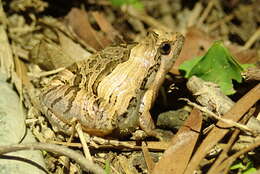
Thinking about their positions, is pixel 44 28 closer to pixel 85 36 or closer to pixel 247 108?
pixel 85 36

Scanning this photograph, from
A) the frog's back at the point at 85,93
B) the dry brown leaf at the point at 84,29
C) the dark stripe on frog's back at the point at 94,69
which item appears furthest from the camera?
the dry brown leaf at the point at 84,29

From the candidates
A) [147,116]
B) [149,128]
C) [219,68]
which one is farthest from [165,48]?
[149,128]

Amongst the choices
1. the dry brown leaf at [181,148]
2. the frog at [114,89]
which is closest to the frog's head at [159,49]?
the frog at [114,89]

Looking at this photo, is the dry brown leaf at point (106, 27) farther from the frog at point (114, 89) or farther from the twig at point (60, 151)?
the twig at point (60, 151)

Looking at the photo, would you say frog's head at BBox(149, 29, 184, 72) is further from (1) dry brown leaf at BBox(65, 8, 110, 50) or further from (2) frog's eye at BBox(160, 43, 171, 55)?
(1) dry brown leaf at BBox(65, 8, 110, 50)

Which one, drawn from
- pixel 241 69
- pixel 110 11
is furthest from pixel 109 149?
pixel 110 11

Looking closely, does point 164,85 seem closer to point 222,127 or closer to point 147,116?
point 147,116
